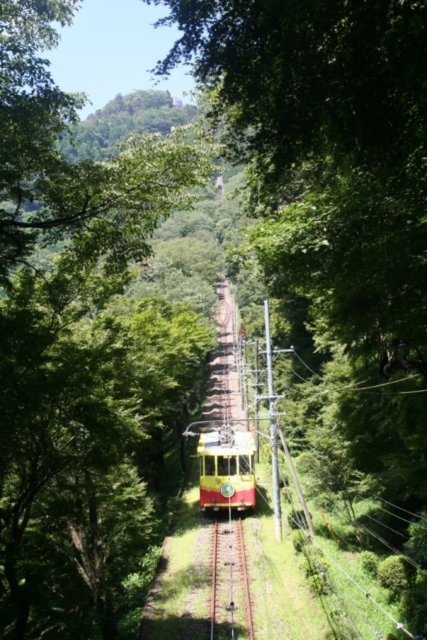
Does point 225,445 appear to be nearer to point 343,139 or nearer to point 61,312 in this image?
point 61,312

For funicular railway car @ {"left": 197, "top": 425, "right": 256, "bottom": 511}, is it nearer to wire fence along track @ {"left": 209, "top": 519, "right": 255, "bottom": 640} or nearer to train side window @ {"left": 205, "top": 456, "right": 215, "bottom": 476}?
train side window @ {"left": 205, "top": 456, "right": 215, "bottom": 476}

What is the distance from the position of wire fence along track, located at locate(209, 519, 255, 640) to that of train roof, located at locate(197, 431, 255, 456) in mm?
2818

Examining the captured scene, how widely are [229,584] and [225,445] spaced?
5.82 metres

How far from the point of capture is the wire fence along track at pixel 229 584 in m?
12.5

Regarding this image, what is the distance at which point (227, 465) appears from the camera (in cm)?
1941

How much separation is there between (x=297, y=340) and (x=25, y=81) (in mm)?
27449

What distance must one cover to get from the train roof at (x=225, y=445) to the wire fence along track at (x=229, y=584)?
2.82 metres

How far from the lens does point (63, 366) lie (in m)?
8.61

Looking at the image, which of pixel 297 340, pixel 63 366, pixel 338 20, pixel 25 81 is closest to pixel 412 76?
pixel 338 20

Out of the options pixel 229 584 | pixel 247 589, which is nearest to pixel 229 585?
pixel 229 584

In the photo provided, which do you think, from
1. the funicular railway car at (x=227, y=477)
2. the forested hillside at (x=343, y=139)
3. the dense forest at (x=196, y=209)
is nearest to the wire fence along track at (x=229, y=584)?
the funicular railway car at (x=227, y=477)

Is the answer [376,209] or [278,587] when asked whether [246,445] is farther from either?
[376,209]

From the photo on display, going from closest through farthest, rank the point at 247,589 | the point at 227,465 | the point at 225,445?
the point at 247,589
the point at 227,465
the point at 225,445

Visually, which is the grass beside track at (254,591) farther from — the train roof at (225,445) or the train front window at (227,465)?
the train roof at (225,445)
